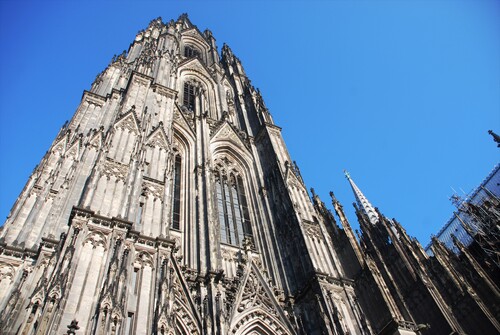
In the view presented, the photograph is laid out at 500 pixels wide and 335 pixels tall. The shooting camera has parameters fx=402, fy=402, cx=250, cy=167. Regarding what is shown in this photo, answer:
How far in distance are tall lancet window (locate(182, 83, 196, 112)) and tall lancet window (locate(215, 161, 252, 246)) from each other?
21.3ft

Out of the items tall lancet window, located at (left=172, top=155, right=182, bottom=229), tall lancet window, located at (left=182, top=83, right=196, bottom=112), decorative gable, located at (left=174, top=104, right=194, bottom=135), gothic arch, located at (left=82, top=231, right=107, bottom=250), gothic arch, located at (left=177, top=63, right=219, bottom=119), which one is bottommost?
gothic arch, located at (left=82, top=231, right=107, bottom=250)

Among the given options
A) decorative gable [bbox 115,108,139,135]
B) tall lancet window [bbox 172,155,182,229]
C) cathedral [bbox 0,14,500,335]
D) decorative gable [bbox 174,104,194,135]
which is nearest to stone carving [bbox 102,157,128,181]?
cathedral [bbox 0,14,500,335]

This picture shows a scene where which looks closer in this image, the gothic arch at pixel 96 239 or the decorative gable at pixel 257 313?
the gothic arch at pixel 96 239

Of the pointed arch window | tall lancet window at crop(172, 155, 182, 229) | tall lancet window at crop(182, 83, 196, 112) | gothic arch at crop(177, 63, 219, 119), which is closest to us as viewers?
tall lancet window at crop(172, 155, 182, 229)

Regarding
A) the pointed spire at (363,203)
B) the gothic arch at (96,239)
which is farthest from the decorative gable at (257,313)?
the pointed spire at (363,203)

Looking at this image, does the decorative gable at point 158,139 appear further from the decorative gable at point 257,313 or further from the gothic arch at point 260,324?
the gothic arch at point 260,324

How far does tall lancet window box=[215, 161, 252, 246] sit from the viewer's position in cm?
1733

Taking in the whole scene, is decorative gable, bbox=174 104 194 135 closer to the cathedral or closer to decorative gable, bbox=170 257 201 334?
the cathedral

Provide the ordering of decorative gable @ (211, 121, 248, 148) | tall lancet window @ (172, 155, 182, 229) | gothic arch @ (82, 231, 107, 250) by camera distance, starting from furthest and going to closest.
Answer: decorative gable @ (211, 121, 248, 148), tall lancet window @ (172, 155, 182, 229), gothic arch @ (82, 231, 107, 250)

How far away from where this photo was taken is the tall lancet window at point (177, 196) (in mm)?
16078

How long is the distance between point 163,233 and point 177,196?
5.71 m

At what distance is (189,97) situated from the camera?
27.3 meters

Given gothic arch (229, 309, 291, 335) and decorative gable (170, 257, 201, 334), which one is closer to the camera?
decorative gable (170, 257, 201, 334)

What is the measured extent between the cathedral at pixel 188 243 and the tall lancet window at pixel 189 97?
15 cm
